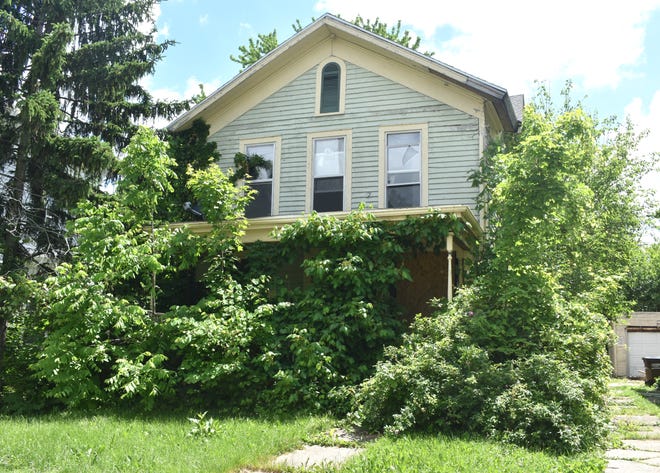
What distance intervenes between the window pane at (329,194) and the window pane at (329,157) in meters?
0.16

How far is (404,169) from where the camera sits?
12.6 m

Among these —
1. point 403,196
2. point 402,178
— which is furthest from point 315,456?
point 402,178

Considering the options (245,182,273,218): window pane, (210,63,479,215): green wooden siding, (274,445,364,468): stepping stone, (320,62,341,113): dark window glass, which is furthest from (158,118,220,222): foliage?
(274,445,364,468): stepping stone

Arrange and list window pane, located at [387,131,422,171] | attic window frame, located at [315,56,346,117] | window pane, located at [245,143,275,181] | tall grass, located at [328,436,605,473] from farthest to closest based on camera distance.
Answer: window pane, located at [245,143,275,181] < attic window frame, located at [315,56,346,117] < window pane, located at [387,131,422,171] < tall grass, located at [328,436,605,473]

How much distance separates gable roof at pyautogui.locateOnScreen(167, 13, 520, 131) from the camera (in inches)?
468

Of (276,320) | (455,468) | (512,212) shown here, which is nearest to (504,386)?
(455,468)

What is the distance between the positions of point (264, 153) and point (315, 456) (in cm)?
910

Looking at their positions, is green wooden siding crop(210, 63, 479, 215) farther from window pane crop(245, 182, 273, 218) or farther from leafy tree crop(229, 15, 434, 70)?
leafy tree crop(229, 15, 434, 70)

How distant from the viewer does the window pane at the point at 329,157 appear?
13086 mm

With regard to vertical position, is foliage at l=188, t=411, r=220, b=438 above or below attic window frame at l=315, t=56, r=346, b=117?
below

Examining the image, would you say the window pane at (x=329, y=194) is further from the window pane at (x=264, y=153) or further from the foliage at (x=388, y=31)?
the foliage at (x=388, y=31)

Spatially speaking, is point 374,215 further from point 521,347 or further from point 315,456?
point 315,456

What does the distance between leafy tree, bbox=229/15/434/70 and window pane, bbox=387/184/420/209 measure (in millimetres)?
14850

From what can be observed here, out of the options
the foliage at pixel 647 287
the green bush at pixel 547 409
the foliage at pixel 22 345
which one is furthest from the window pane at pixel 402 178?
the foliage at pixel 647 287
